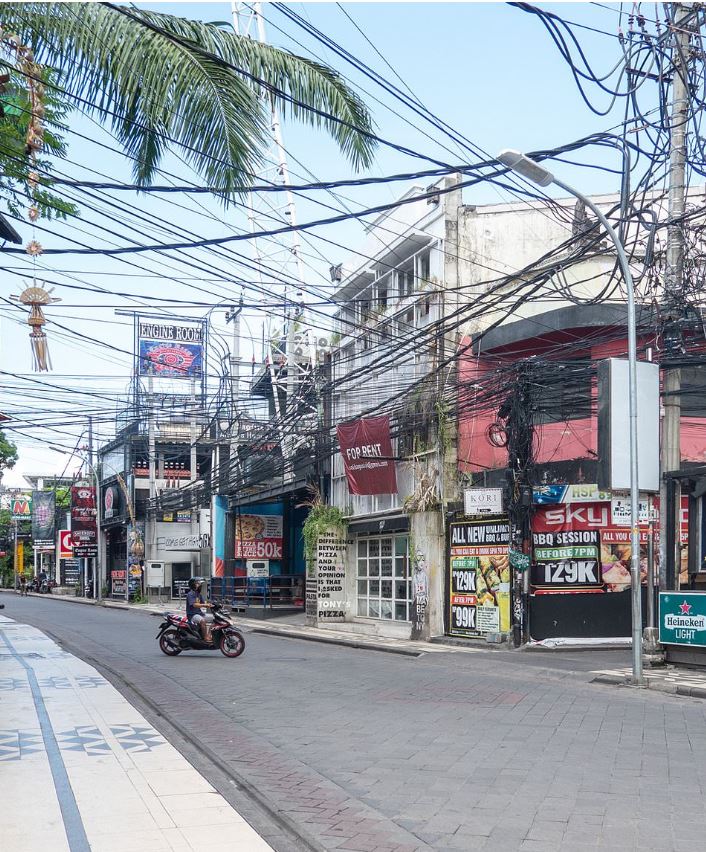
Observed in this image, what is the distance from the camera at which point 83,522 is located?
64312 mm

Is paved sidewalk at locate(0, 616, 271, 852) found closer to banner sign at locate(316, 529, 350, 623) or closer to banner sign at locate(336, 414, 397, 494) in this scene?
banner sign at locate(336, 414, 397, 494)

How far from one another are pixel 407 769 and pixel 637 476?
850 centimetres

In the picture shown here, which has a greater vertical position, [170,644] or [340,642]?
[170,644]

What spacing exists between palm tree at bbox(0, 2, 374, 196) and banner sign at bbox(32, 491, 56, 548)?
75061 mm

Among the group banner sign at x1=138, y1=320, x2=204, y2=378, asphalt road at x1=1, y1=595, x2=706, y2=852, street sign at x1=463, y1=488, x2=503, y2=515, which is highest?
banner sign at x1=138, y1=320, x2=204, y2=378

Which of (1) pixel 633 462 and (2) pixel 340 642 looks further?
(2) pixel 340 642

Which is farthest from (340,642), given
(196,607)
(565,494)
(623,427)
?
(623,427)

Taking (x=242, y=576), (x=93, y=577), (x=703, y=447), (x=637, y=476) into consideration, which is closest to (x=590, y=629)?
(x=703, y=447)

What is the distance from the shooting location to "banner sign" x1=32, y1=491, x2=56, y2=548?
83000 millimetres

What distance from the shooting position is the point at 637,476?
1598 centimetres

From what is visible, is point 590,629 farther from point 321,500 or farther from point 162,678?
point 321,500

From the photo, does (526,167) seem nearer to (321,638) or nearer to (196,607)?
(196,607)

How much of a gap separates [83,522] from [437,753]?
5778 cm

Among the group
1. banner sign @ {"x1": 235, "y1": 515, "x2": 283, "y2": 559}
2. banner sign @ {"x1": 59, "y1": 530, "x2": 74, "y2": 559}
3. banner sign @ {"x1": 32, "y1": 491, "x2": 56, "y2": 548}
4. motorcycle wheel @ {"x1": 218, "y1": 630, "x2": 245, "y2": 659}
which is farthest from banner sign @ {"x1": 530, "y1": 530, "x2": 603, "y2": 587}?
banner sign @ {"x1": 32, "y1": 491, "x2": 56, "y2": 548}
